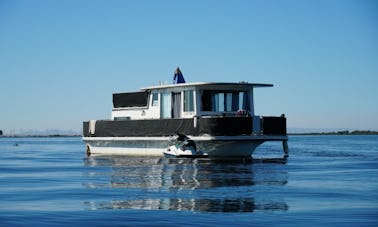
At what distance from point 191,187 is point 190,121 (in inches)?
545

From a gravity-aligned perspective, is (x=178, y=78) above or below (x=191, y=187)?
above

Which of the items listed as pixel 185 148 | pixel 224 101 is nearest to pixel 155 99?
pixel 224 101

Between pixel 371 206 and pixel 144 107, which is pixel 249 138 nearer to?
pixel 144 107

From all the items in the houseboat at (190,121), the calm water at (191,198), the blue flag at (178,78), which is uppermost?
the blue flag at (178,78)

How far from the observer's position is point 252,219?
1256 cm

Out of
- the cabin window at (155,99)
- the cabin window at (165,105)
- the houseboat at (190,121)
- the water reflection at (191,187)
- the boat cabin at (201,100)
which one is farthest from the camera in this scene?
the cabin window at (155,99)

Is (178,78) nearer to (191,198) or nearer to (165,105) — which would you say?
(165,105)

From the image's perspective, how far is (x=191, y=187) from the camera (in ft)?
62.0

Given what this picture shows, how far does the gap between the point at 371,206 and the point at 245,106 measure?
20752 millimetres

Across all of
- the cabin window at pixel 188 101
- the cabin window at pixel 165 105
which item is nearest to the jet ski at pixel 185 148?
the cabin window at pixel 188 101

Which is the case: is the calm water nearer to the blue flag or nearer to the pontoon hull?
the pontoon hull

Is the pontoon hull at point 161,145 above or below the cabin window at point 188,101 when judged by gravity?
below

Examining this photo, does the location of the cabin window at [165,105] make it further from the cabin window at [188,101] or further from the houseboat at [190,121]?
the cabin window at [188,101]

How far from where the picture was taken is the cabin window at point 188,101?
34281mm
